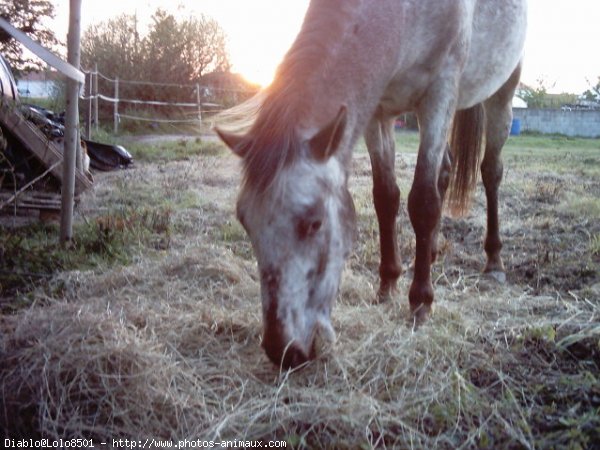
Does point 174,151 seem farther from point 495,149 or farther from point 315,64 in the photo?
point 315,64

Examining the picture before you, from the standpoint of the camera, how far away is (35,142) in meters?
4.51

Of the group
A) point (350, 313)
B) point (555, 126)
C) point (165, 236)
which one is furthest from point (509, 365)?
point (555, 126)

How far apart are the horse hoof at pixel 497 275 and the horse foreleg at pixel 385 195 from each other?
79 centimetres

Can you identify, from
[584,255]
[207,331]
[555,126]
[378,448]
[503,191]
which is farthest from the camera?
[555,126]

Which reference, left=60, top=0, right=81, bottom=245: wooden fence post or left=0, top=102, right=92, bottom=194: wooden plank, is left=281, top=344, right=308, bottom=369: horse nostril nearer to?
left=60, top=0, right=81, bottom=245: wooden fence post

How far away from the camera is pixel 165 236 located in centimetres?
453

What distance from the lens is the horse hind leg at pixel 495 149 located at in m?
4.02

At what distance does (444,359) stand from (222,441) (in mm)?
1010

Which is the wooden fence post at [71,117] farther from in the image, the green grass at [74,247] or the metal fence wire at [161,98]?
the metal fence wire at [161,98]

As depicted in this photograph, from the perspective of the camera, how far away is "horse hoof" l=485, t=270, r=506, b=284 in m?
3.67

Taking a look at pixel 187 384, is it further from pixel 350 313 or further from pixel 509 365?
pixel 509 365

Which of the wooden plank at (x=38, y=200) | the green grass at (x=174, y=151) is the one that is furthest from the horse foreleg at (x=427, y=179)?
the green grass at (x=174, y=151)

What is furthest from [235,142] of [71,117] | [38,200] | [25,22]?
[25,22]

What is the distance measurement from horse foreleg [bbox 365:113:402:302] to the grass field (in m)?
0.15
